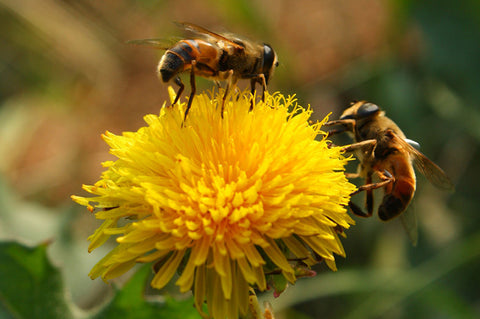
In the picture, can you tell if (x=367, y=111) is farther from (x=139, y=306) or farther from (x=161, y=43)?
(x=139, y=306)

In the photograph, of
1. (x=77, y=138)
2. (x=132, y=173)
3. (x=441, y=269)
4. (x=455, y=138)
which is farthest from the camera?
(x=77, y=138)

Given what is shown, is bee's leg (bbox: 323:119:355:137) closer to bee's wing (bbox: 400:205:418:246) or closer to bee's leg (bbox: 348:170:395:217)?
bee's leg (bbox: 348:170:395:217)

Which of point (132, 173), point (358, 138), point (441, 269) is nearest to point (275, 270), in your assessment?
point (132, 173)

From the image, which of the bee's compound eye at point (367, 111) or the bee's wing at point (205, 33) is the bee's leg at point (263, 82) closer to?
the bee's wing at point (205, 33)

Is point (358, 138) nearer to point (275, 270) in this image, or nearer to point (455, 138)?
point (275, 270)

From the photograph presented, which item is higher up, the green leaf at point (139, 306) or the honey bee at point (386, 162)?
the honey bee at point (386, 162)

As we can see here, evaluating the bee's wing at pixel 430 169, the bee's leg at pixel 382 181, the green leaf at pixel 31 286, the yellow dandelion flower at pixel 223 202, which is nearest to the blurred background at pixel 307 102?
the green leaf at pixel 31 286

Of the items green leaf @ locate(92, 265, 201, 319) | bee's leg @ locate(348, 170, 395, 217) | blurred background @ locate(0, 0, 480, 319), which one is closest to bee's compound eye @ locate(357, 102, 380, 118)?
bee's leg @ locate(348, 170, 395, 217)
